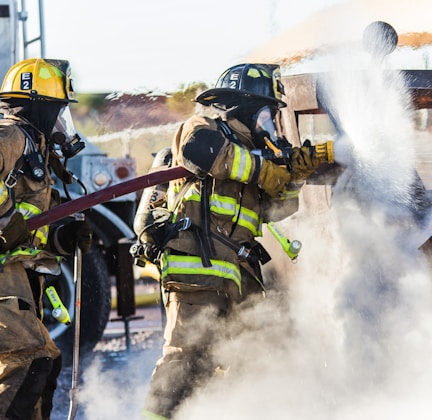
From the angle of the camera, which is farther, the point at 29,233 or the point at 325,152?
the point at 325,152

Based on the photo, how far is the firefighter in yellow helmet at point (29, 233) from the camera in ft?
12.6

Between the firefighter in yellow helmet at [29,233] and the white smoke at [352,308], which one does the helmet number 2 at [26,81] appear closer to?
the firefighter in yellow helmet at [29,233]

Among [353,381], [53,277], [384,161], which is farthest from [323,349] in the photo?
[53,277]

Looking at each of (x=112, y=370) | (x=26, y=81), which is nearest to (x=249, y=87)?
(x=26, y=81)

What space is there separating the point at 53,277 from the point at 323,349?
4.28 feet

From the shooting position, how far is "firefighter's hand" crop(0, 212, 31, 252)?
152 inches

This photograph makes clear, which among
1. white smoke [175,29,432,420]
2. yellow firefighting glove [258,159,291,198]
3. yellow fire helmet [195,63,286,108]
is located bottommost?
white smoke [175,29,432,420]

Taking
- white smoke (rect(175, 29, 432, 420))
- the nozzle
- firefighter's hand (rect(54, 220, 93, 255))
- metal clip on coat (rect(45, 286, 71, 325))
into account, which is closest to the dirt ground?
metal clip on coat (rect(45, 286, 71, 325))

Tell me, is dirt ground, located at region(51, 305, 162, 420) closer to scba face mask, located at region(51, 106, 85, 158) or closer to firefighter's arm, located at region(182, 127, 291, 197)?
scba face mask, located at region(51, 106, 85, 158)

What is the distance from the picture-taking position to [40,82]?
13.9 feet

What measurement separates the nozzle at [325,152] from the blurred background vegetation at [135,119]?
2.06 meters

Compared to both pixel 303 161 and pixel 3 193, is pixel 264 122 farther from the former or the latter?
pixel 3 193

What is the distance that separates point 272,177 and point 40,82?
111cm

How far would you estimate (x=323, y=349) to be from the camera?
14.8 feet
